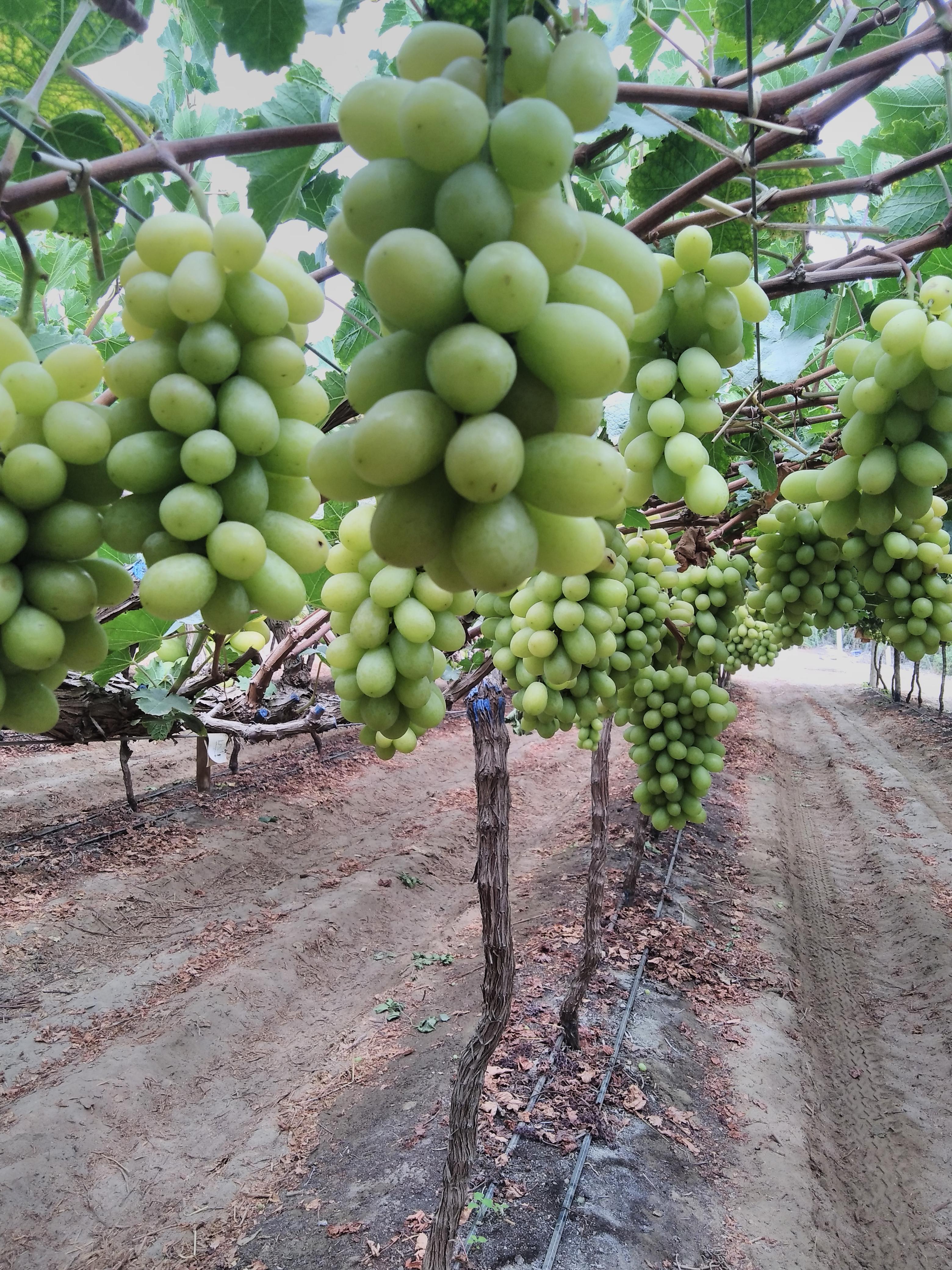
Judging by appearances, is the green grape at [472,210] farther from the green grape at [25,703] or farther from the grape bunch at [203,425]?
the green grape at [25,703]

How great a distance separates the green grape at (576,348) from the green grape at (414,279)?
5 centimetres

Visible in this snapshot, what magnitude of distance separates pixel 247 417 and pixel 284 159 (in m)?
0.50

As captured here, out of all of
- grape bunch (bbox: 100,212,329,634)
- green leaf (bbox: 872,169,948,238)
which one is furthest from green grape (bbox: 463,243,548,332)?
green leaf (bbox: 872,169,948,238)

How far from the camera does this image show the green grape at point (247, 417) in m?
0.65

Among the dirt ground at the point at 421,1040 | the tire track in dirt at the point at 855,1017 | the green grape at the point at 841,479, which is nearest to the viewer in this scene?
the green grape at the point at 841,479

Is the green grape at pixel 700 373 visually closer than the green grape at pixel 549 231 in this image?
No

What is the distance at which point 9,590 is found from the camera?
620 mm

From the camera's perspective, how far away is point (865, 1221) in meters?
3.95

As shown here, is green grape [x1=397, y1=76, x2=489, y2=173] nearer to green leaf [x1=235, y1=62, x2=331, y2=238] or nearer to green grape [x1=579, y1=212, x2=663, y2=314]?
green grape [x1=579, y1=212, x2=663, y2=314]

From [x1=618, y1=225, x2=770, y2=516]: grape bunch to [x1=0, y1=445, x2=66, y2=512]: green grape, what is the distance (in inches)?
27.3

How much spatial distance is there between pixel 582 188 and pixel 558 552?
1.03 m

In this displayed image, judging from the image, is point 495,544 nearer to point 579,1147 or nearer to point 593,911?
point 579,1147

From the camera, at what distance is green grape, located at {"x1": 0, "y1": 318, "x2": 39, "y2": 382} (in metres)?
0.65

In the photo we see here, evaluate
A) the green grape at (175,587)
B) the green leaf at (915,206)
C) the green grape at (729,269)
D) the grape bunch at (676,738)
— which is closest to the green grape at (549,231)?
the green grape at (175,587)
